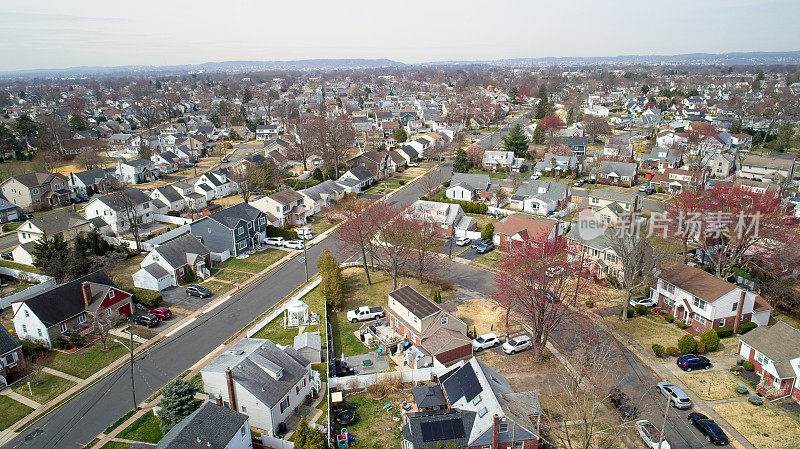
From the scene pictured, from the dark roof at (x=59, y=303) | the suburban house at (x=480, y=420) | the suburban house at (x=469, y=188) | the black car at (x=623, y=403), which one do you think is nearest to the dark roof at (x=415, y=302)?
the suburban house at (x=480, y=420)

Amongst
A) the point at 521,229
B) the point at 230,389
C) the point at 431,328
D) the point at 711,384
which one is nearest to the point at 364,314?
the point at 431,328

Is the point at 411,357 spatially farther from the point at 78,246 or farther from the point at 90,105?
the point at 90,105

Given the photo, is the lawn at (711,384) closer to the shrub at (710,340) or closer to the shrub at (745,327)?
the shrub at (710,340)

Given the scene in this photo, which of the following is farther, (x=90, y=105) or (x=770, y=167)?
(x=90, y=105)

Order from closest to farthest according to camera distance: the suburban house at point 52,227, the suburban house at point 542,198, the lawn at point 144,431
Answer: the lawn at point 144,431, the suburban house at point 52,227, the suburban house at point 542,198

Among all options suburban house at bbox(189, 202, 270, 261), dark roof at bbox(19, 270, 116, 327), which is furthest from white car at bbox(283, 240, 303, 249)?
dark roof at bbox(19, 270, 116, 327)

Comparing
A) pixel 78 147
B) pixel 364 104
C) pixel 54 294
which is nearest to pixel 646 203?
pixel 54 294
